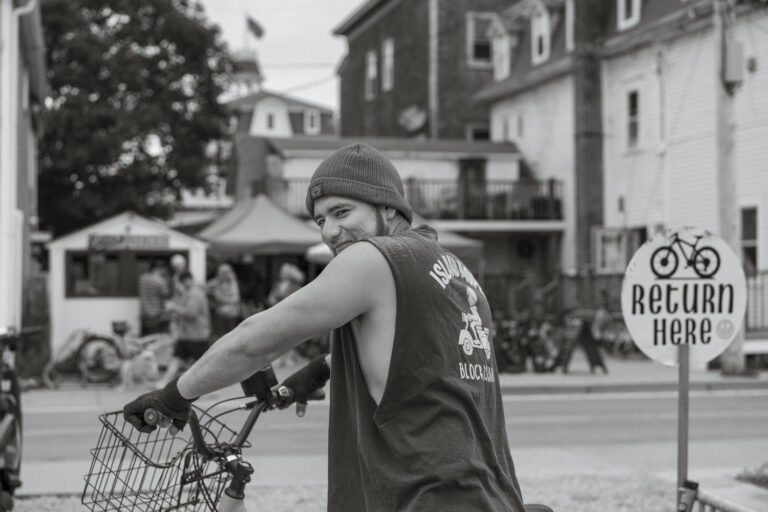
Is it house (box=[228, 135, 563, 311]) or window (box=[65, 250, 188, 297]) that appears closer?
window (box=[65, 250, 188, 297])

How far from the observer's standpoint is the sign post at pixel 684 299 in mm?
4953

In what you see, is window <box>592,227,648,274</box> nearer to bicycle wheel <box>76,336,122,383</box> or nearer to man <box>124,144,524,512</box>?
bicycle wheel <box>76,336,122,383</box>

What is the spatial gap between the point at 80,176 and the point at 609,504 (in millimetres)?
35518

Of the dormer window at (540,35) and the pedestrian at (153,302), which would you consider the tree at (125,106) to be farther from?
the pedestrian at (153,302)

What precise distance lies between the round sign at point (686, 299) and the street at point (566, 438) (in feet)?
10.5

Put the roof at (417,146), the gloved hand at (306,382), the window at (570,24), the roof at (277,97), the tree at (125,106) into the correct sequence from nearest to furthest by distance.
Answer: the gloved hand at (306,382)
the window at (570,24)
the roof at (417,146)
the tree at (125,106)
the roof at (277,97)

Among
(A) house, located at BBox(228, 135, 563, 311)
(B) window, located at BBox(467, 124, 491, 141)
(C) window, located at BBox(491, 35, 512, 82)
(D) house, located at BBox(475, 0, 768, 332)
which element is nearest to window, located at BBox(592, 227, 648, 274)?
(D) house, located at BBox(475, 0, 768, 332)

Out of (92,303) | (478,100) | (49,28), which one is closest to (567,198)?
(478,100)

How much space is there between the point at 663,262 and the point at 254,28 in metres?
61.7

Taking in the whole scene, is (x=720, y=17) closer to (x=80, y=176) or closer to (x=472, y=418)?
(x=472, y=418)

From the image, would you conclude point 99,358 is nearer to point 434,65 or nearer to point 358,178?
point 358,178

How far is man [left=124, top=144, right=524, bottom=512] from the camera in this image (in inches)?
109

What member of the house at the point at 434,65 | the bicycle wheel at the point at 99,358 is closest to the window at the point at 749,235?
the bicycle wheel at the point at 99,358

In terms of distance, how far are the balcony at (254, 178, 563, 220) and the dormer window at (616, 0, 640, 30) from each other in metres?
4.53
